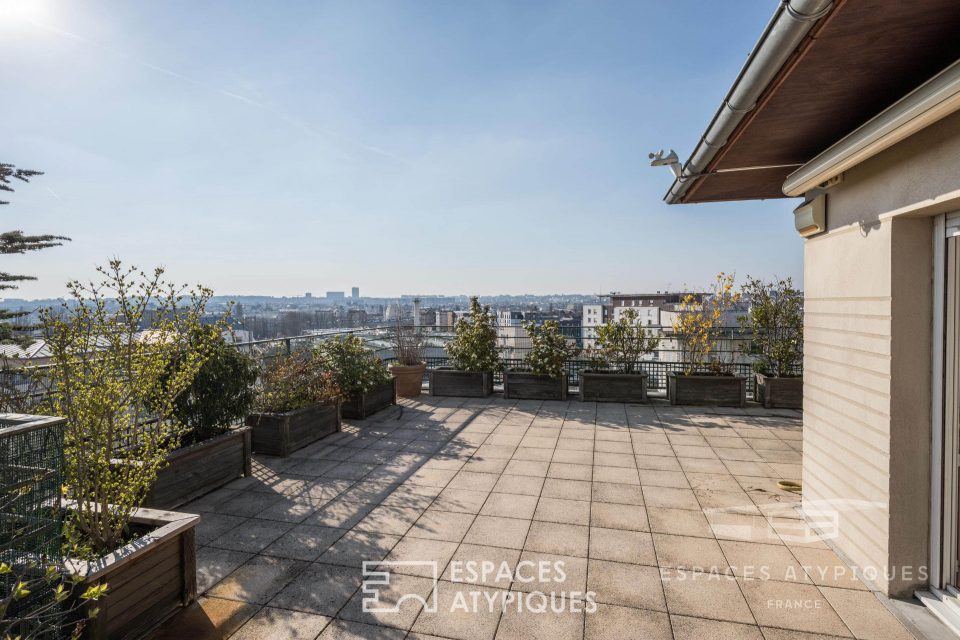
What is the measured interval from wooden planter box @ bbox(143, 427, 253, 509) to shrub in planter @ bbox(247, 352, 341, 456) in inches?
18.5

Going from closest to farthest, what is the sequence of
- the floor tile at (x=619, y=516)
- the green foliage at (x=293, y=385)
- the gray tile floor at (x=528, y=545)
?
the gray tile floor at (x=528, y=545) → the floor tile at (x=619, y=516) → the green foliage at (x=293, y=385)

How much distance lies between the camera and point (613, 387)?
253 inches

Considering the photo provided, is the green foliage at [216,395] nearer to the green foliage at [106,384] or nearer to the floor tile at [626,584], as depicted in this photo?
the green foliage at [106,384]

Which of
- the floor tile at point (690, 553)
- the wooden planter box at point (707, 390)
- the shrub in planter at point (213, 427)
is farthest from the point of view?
the wooden planter box at point (707, 390)

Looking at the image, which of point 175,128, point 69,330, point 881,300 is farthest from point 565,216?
point 69,330

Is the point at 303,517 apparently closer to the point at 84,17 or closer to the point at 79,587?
the point at 79,587

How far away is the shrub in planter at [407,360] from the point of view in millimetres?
7023

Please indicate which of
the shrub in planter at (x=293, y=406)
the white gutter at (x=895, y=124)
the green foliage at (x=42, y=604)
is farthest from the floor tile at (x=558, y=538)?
the shrub in planter at (x=293, y=406)

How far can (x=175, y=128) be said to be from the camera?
4.91m

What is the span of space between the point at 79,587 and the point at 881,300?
378 cm

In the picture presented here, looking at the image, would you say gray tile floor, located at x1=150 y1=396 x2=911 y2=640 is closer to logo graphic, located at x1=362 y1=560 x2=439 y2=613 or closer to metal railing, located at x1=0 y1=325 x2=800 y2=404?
Answer: logo graphic, located at x1=362 y1=560 x2=439 y2=613

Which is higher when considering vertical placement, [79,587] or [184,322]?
[184,322]

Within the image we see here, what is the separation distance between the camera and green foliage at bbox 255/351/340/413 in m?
4.48

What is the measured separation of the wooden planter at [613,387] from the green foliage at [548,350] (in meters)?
0.39
